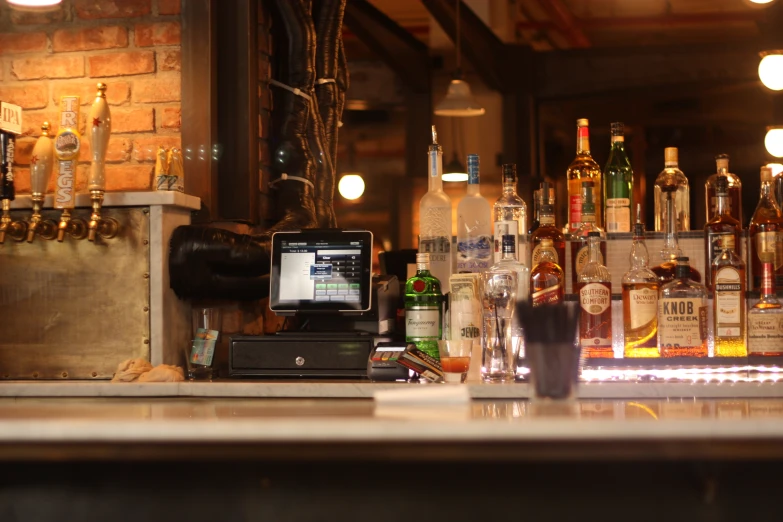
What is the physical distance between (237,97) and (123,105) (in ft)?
1.29

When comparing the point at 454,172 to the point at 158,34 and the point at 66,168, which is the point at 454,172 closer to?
the point at 158,34

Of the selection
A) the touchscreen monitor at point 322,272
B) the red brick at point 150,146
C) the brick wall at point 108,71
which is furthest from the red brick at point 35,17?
the touchscreen monitor at point 322,272

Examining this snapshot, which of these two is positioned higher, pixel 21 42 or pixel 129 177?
pixel 21 42

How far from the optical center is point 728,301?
2.63 meters

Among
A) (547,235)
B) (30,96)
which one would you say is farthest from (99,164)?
(547,235)

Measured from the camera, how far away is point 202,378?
2963 millimetres

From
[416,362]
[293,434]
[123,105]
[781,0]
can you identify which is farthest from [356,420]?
[781,0]

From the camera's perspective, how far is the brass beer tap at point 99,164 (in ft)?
9.98

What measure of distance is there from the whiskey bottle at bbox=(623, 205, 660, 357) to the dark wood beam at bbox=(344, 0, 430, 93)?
486 cm

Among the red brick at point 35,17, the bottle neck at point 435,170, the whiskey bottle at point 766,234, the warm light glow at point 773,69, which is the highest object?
the warm light glow at point 773,69

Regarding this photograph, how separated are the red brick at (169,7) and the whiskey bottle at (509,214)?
129cm

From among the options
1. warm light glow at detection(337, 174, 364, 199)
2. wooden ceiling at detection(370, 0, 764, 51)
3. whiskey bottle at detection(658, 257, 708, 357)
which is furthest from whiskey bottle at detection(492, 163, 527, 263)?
wooden ceiling at detection(370, 0, 764, 51)

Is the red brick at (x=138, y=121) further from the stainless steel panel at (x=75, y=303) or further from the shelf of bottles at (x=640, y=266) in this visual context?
the shelf of bottles at (x=640, y=266)

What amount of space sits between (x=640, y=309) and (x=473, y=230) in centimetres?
54
